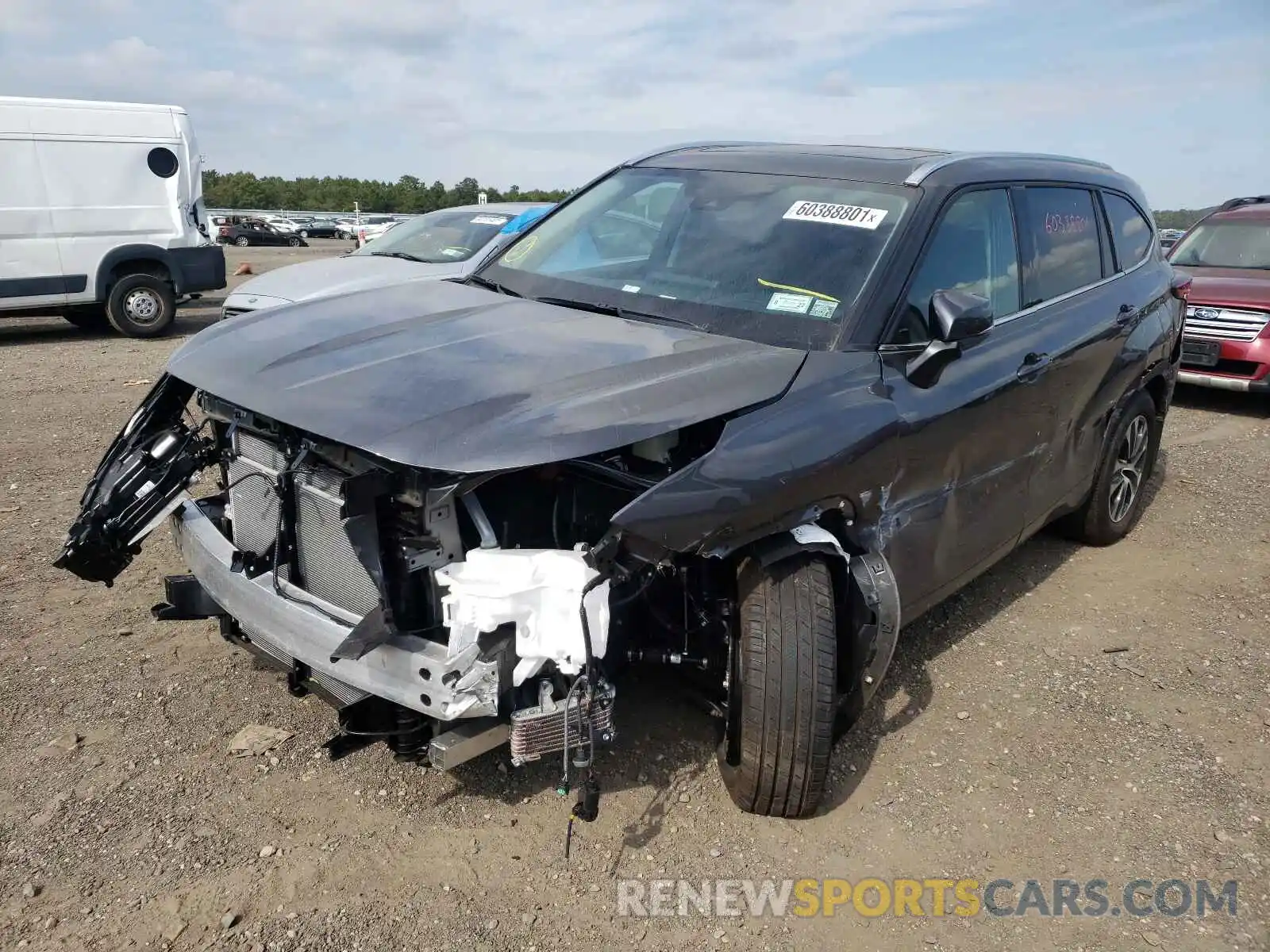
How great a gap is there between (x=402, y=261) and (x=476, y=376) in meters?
6.62

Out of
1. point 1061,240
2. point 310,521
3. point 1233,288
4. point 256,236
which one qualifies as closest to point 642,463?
point 310,521

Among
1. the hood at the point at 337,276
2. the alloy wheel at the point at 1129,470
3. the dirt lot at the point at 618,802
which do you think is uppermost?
the hood at the point at 337,276

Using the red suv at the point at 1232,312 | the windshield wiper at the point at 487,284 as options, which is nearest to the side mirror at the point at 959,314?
the windshield wiper at the point at 487,284

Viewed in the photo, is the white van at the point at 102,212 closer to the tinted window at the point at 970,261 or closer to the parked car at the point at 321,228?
the tinted window at the point at 970,261

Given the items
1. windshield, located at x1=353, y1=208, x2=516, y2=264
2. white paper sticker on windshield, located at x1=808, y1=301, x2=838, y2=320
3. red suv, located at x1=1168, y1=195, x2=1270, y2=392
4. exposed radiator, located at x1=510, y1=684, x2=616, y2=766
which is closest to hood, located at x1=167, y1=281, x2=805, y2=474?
white paper sticker on windshield, located at x1=808, y1=301, x2=838, y2=320

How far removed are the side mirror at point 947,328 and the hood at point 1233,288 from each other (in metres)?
6.51

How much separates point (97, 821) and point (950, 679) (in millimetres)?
3070

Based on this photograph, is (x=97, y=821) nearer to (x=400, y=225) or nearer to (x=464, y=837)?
(x=464, y=837)

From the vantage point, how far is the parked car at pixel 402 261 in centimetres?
814

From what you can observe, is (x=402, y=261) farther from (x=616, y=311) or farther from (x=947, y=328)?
(x=947, y=328)

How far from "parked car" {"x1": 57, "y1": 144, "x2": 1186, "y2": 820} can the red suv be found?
5.89 metres

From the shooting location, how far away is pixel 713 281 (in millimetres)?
3402

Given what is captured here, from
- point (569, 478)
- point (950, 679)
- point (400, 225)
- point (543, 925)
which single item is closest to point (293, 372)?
point (569, 478)

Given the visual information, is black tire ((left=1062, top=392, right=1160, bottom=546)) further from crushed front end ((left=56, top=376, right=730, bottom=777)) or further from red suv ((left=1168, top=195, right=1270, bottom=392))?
red suv ((left=1168, top=195, right=1270, bottom=392))
